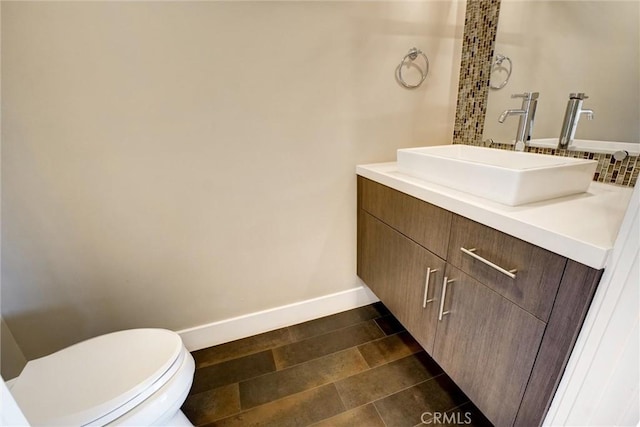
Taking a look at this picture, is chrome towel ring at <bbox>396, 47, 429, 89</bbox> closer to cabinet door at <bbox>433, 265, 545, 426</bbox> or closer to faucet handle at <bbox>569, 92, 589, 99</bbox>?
faucet handle at <bbox>569, 92, 589, 99</bbox>

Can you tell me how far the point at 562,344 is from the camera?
0.66 m

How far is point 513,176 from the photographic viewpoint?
797 mm

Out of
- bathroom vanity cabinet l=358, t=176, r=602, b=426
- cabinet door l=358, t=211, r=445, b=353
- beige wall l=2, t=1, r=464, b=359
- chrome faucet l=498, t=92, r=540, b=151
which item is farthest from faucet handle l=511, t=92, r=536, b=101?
cabinet door l=358, t=211, r=445, b=353

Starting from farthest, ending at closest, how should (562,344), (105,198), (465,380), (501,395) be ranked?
(105,198) → (465,380) → (501,395) → (562,344)

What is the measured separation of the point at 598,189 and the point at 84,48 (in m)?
1.93

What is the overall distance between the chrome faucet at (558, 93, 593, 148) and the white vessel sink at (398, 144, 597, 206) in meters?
0.13

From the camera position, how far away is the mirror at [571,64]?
0.96 meters

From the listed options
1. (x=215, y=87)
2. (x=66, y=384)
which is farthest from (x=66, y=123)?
(x=66, y=384)

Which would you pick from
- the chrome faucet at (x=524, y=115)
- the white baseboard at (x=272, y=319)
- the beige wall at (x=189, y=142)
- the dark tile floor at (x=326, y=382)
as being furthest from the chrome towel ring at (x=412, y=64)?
the dark tile floor at (x=326, y=382)

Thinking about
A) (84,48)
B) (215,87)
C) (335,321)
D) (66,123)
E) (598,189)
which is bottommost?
(335,321)

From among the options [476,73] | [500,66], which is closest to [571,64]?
[500,66]

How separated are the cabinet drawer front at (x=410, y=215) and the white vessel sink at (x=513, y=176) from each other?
0.40 ft

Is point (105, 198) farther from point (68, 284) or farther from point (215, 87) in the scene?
point (215, 87)

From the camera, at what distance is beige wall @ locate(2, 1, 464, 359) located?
102 cm
